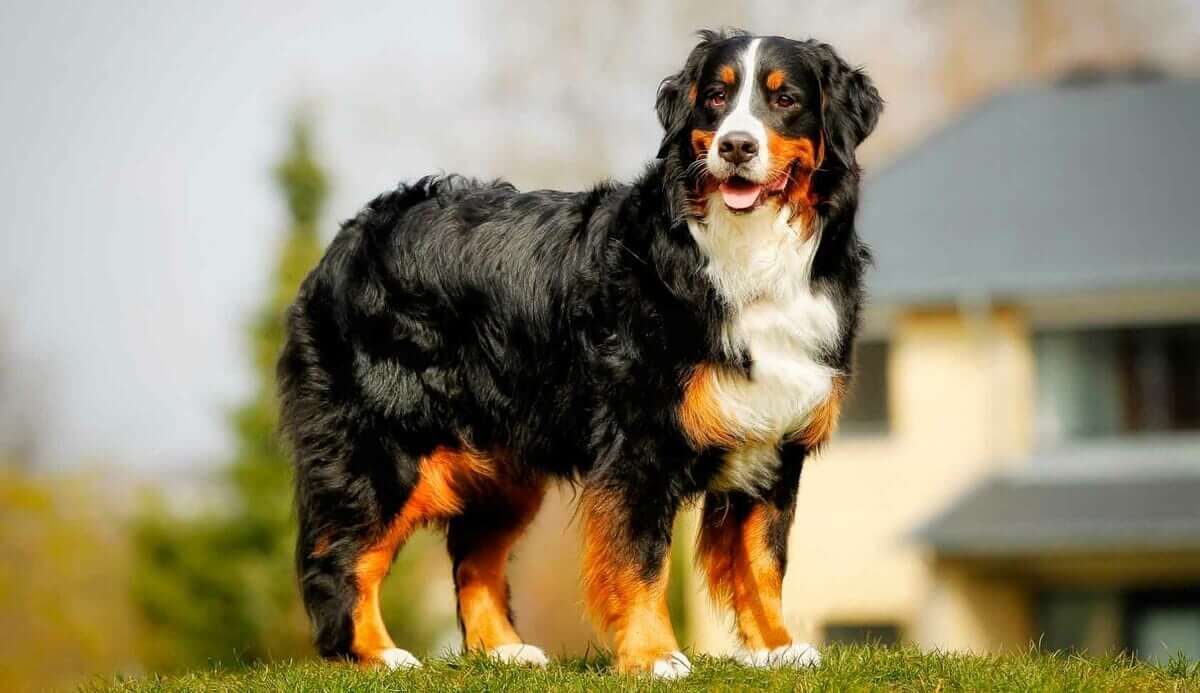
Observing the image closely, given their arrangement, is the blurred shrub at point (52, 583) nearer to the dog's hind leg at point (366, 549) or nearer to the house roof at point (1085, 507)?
the house roof at point (1085, 507)

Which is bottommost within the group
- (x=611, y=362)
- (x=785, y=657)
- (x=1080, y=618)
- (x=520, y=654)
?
(x=1080, y=618)

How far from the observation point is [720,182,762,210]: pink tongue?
20.1 ft

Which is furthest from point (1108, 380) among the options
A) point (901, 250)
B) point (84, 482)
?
point (84, 482)

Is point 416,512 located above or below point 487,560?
above

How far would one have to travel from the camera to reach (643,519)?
6336 millimetres

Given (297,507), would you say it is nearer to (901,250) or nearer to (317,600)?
(317,600)

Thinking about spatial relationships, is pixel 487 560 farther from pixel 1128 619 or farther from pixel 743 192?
pixel 1128 619

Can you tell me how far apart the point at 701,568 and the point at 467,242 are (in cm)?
167

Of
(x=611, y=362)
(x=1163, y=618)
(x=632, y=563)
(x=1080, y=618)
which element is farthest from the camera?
(x=1080, y=618)

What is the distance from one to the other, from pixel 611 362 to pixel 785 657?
1322 mm

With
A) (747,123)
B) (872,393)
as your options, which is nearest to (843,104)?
(747,123)

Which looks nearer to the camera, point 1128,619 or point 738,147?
point 738,147

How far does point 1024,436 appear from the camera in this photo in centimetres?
2281

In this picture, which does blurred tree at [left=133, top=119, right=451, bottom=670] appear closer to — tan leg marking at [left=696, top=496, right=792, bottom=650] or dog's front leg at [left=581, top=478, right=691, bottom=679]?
tan leg marking at [left=696, top=496, right=792, bottom=650]
